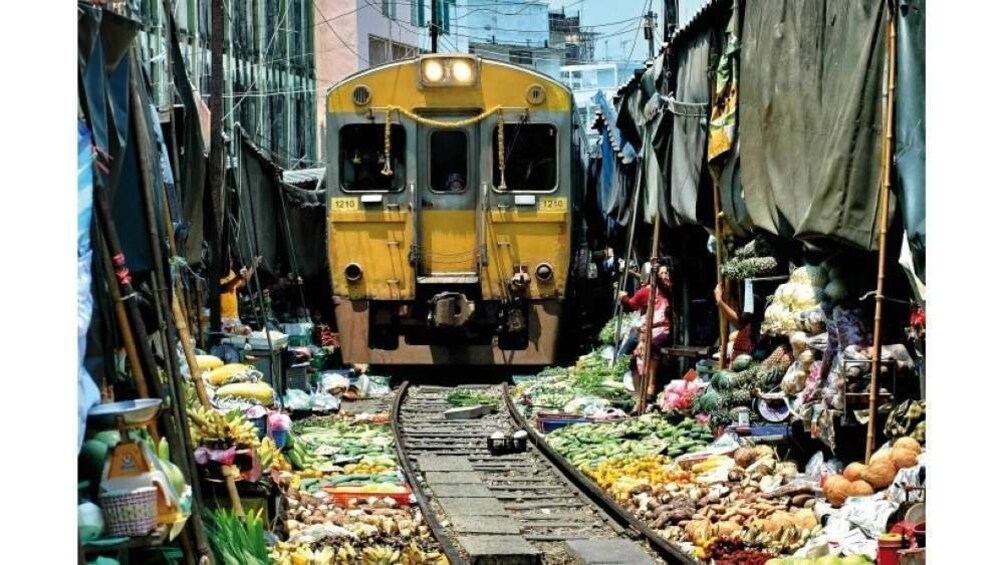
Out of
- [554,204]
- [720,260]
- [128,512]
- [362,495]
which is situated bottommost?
[362,495]

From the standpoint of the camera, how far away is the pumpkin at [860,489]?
7862 millimetres

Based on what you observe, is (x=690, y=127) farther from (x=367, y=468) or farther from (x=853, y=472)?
(x=853, y=472)

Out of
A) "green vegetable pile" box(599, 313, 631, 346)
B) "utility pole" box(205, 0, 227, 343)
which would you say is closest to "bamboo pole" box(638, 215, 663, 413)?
"green vegetable pile" box(599, 313, 631, 346)

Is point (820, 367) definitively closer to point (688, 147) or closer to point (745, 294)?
point (745, 294)

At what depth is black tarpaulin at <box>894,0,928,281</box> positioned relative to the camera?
294 inches

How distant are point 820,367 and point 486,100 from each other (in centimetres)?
735

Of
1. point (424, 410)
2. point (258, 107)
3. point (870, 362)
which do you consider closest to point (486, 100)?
point (424, 410)

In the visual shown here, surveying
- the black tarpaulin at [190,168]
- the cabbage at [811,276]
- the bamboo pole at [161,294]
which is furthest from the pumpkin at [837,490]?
the black tarpaulin at [190,168]

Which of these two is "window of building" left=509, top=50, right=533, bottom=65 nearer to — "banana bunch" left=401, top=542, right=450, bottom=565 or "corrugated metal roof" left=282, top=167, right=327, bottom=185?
"corrugated metal roof" left=282, top=167, right=327, bottom=185

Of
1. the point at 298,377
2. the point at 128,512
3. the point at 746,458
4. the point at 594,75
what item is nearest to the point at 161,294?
the point at 128,512

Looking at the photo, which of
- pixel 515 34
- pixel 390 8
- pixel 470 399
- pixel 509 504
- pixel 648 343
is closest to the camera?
pixel 509 504

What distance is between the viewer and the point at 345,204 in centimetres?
1608

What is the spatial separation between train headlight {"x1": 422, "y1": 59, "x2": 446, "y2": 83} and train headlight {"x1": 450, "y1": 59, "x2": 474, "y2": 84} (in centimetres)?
11

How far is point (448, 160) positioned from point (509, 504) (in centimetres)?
694
